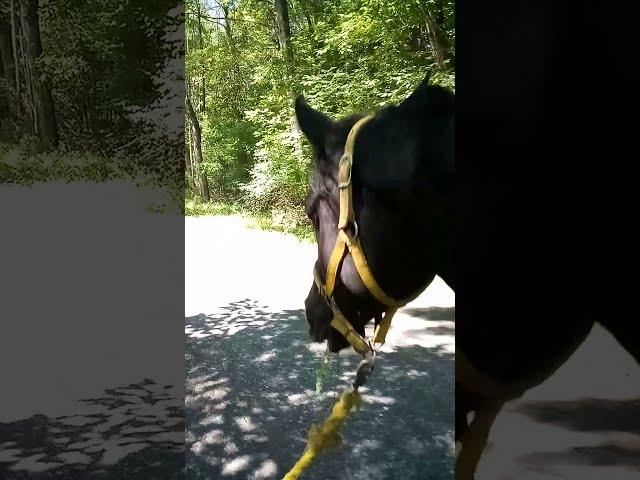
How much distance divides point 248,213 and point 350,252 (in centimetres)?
79

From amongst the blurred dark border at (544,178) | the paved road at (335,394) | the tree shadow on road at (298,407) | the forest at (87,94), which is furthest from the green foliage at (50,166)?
the blurred dark border at (544,178)

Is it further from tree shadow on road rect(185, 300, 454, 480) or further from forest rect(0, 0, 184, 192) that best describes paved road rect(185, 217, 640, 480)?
forest rect(0, 0, 184, 192)

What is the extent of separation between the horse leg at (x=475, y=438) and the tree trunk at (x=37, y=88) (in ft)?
6.25

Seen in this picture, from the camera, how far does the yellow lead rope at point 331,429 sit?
6.74 ft

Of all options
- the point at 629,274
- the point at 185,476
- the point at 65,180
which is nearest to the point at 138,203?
the point at 65,180

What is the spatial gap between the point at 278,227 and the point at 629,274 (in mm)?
1160

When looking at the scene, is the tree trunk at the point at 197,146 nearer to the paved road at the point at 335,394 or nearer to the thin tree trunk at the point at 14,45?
the paved road at the point at 335,394

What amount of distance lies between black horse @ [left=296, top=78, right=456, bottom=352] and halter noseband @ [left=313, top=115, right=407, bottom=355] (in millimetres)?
19

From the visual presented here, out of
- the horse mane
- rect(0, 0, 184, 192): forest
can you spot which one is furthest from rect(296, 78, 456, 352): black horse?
rect(0, 0, 184, 192): forest

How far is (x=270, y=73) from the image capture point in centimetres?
215

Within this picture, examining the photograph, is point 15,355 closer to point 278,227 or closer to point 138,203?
point 138,203

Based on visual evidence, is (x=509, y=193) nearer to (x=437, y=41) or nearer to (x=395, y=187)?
(x=395, y=187)

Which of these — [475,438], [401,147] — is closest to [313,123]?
[401,147]

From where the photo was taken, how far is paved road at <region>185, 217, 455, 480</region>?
206 cm
